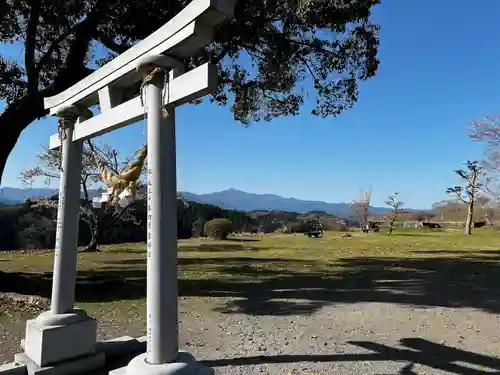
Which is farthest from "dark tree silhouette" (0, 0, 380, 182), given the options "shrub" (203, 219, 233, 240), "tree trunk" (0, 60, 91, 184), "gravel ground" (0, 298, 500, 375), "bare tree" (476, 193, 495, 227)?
"bare tree" (476, 193, 495, 227)

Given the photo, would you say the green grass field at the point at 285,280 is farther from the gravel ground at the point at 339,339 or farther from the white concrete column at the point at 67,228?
the white concrete column at the point at 67,228

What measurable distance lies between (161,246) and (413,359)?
9.88 feet

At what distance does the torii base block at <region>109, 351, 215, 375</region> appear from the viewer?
8.52 ft

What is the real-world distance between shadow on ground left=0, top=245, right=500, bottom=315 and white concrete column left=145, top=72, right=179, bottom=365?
370cm

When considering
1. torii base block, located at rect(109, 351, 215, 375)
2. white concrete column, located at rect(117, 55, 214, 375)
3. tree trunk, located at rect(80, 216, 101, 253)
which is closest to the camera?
torii base block, located at rect(109, 351, 215, 375)

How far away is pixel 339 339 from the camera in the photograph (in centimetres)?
493

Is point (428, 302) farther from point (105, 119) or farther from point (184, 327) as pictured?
point (105, 119)

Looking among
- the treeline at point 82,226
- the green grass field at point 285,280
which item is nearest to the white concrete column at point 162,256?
the green grass field at point 285,280

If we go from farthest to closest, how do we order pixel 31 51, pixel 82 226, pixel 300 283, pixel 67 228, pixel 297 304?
pixel 82 226
pixel 300 283
pixel 31 51
pixel 297 304
pixel 67 228

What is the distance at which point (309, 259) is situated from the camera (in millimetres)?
13680

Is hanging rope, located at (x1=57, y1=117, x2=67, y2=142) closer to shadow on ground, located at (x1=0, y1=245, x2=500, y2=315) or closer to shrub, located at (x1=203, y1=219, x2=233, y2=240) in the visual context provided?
shadow on ground, located at (x1=0, y1=245, x2=500, y2=315)

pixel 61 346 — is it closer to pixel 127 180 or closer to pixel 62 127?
pixel 127 180

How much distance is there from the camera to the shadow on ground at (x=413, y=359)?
399 cm

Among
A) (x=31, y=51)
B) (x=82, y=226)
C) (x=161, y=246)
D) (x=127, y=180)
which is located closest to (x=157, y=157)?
(x=161, y=246)
